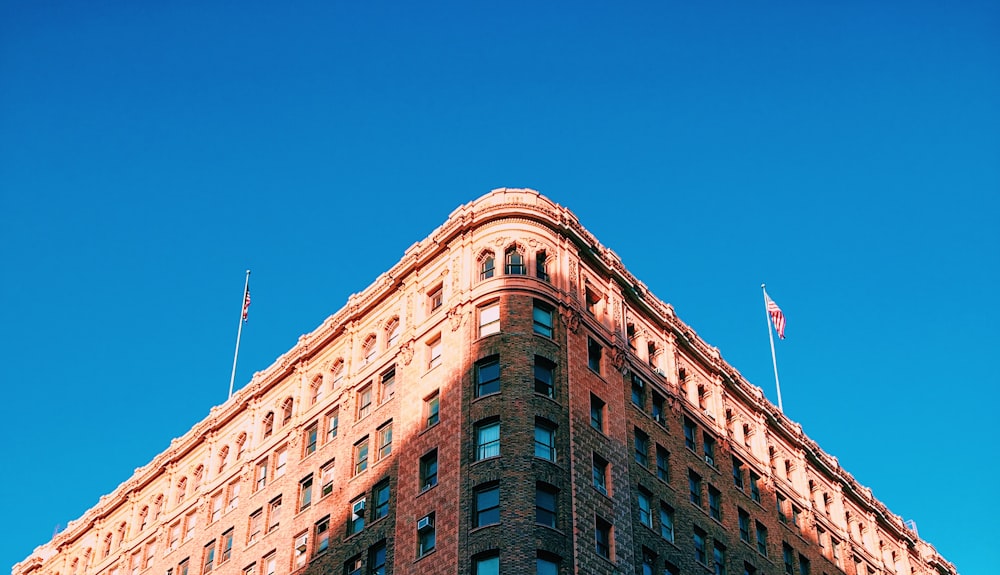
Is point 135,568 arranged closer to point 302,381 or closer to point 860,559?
point 302,381

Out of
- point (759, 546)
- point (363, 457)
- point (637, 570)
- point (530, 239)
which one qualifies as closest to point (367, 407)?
point (363, 457)

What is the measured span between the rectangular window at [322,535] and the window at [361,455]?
3.09 meters

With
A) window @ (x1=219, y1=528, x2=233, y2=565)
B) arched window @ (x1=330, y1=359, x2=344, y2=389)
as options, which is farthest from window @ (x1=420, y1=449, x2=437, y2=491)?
window @ (x1=219, y1=528, x2=233, y2=565)

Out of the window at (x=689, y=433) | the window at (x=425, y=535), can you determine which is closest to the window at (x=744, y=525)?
the window at (x=689, y=433)

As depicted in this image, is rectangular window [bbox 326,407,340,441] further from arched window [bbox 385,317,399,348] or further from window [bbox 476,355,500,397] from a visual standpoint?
window [bbox 476,355,500,397]

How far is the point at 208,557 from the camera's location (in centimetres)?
7669

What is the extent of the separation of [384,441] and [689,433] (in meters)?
18.4

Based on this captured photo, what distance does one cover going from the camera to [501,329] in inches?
2464

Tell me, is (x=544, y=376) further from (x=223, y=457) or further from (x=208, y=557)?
(x=223, y=457)

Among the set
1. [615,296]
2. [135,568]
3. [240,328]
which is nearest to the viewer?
[615,296]

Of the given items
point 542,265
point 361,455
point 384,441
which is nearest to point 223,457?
point 361,455

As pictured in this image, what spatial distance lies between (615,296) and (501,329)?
36.7ft

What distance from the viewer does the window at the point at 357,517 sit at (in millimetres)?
64188

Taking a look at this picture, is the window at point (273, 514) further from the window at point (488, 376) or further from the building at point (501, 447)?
the window at point (488, 376)
